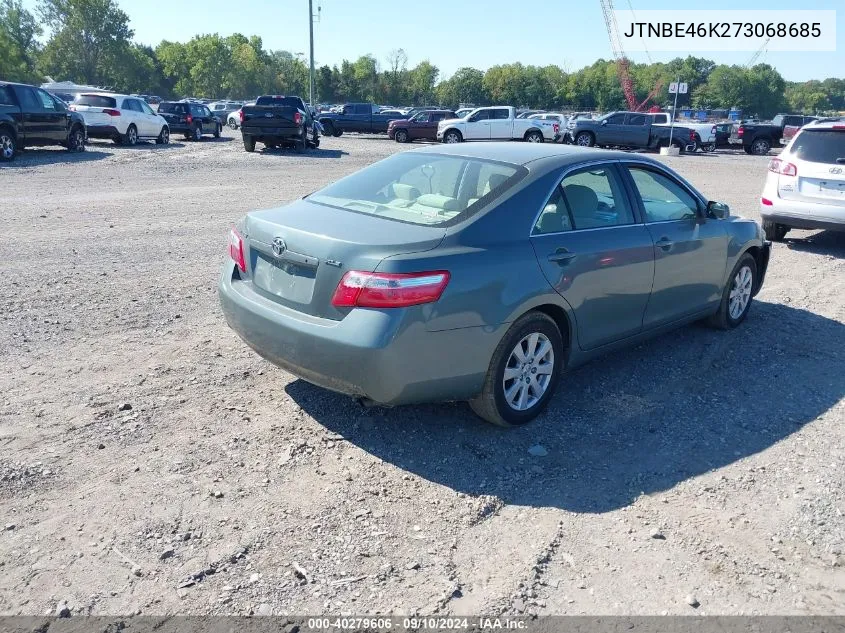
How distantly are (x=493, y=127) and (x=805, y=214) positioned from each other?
24.5 m

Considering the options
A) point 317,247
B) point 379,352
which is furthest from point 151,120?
point 379,352

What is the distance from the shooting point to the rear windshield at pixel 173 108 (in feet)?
99.0

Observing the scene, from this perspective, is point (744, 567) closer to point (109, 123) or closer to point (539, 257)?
point (539, 257)

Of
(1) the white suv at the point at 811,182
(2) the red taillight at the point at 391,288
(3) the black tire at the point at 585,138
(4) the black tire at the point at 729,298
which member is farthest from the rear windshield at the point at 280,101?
(2) the red taillight at the point at 391,288

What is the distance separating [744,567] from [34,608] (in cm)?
296

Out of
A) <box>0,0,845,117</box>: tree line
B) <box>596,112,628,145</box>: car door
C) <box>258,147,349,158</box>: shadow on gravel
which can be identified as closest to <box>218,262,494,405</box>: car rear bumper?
<box>258,147,349,158</box>: shadow on gravel

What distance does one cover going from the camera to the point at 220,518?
11.6 ft

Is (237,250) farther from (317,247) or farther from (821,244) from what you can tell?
(821,244)

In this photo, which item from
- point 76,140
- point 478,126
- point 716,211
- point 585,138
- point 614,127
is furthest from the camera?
point 585,138

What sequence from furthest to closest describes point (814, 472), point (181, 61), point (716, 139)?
point (181, 61)
point (716, 139)
point (814, 472)

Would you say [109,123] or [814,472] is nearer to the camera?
[814,472]

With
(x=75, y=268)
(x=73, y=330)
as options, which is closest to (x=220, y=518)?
(x=73, y=330)

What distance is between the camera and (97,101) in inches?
968

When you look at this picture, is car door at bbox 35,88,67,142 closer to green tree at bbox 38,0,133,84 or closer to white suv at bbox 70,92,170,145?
white suv at bbox 70,92,170,145
